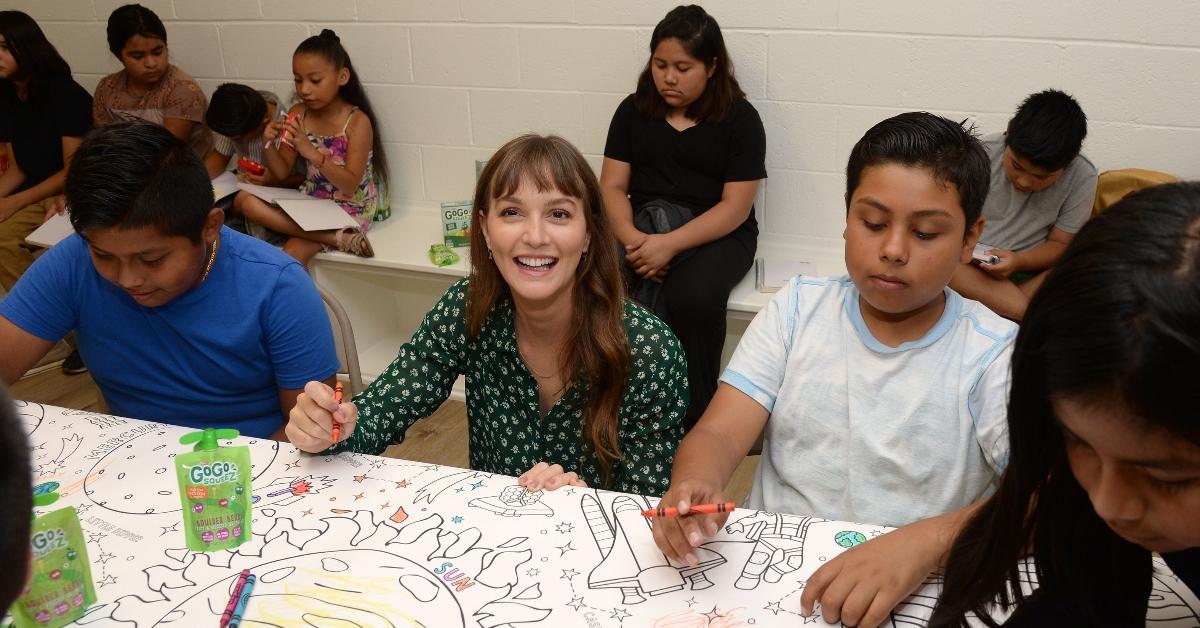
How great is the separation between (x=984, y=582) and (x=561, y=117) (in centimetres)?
251

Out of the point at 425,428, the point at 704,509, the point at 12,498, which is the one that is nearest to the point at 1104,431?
the point at 704,509

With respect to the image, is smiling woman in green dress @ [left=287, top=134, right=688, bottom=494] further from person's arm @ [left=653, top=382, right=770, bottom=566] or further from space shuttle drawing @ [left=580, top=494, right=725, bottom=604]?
space shuttle drawing @ [left=580, top=494, right=725, bottom=604]

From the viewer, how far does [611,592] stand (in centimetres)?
96

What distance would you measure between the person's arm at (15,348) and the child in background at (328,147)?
138cm

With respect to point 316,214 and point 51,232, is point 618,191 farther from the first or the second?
point 51,232

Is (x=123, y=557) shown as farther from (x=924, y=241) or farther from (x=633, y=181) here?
(x=633, y=181)

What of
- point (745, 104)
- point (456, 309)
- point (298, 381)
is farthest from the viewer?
point (745, 104)

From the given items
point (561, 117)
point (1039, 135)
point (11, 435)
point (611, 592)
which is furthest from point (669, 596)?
point (561, 117)

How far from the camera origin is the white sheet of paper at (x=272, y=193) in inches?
120

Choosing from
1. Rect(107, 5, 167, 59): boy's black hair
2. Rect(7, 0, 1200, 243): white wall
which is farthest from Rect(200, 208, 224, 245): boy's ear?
Rect(107, 5, 167, 59): boy's black hair

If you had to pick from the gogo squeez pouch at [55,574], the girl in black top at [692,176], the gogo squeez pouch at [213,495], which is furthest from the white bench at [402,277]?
the gogo squeez pouch at [55,574]

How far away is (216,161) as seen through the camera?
3391 millimetres

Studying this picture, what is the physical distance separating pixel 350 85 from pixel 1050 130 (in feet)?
7.91

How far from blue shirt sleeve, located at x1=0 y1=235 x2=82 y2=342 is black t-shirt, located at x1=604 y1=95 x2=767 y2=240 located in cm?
167
